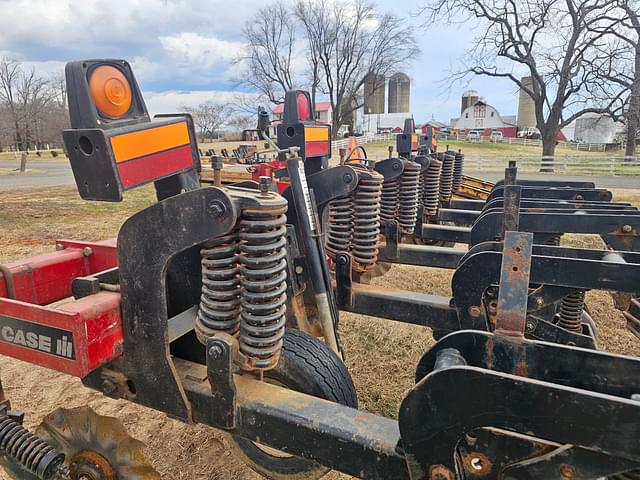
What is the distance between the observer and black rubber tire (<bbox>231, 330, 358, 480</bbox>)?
2094mm

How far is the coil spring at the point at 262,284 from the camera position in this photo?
1690 mm

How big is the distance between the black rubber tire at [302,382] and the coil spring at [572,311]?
1633mm

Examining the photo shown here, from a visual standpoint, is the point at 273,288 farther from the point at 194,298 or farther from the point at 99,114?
the point at 99,114

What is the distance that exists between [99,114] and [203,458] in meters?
2.08

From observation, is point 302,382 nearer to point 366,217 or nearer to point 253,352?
point 253,352

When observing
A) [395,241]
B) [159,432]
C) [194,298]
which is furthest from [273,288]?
[395,241]

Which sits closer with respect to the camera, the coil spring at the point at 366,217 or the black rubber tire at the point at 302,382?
the black rubber tire at the point at 302,382

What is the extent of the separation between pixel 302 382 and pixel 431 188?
3662 millimetres

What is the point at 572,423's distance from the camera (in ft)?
3.93

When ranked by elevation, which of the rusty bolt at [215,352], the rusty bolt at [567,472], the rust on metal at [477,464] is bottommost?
the rust on metal at [477,464]

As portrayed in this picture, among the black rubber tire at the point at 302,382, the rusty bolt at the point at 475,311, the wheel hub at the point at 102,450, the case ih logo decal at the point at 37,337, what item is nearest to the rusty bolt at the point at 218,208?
the case ih logo decal at the point at 37,337

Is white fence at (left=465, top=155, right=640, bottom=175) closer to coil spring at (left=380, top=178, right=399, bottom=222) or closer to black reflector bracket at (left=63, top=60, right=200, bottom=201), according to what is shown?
coil spring at (left=380, top=178, right=399, bottom=222)

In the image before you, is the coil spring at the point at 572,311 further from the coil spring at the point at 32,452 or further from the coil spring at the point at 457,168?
the coil spring at the point at 457,168

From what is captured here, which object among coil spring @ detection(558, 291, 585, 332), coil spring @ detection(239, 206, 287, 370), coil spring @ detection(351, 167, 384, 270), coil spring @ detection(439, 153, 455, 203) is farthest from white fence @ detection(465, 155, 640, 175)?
coil spring @ detection(239, 206, 287, 370)
